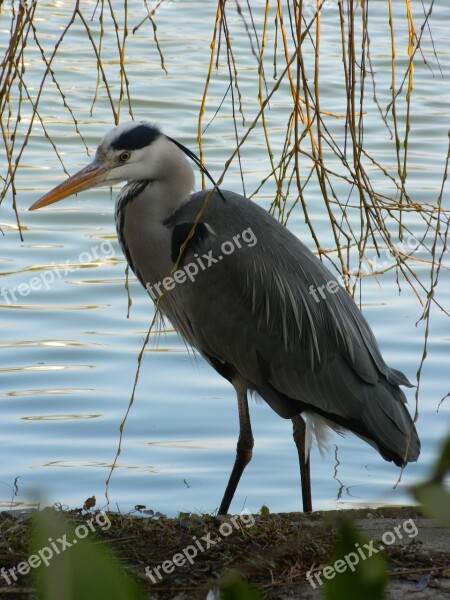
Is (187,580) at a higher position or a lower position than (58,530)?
lower

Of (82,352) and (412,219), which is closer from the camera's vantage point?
(82,352)

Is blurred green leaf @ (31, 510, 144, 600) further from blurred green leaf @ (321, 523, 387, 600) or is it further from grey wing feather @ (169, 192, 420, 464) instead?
grey wing feather @ (169, 192, 420, 464)

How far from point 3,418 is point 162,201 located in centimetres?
178

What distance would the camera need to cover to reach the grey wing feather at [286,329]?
12.7 feet

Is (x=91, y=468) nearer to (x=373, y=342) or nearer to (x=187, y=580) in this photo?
(x=373, y=342)

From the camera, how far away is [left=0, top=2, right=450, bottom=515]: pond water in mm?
4773

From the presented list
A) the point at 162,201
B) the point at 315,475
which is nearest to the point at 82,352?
the point at 315,475

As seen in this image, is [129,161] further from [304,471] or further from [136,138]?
[304,471]

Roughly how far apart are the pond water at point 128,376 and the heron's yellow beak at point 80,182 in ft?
4.20

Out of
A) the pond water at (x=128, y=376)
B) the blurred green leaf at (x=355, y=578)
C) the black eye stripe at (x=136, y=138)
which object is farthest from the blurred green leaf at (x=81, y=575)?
the black eye stripe at (x=136, y=138)

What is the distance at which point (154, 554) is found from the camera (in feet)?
9.51

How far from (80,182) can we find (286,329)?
0.93m

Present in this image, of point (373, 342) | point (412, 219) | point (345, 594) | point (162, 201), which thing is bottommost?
point (412, 219)

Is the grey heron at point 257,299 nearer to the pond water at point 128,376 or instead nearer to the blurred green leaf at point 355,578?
the pond water at point 128,376
